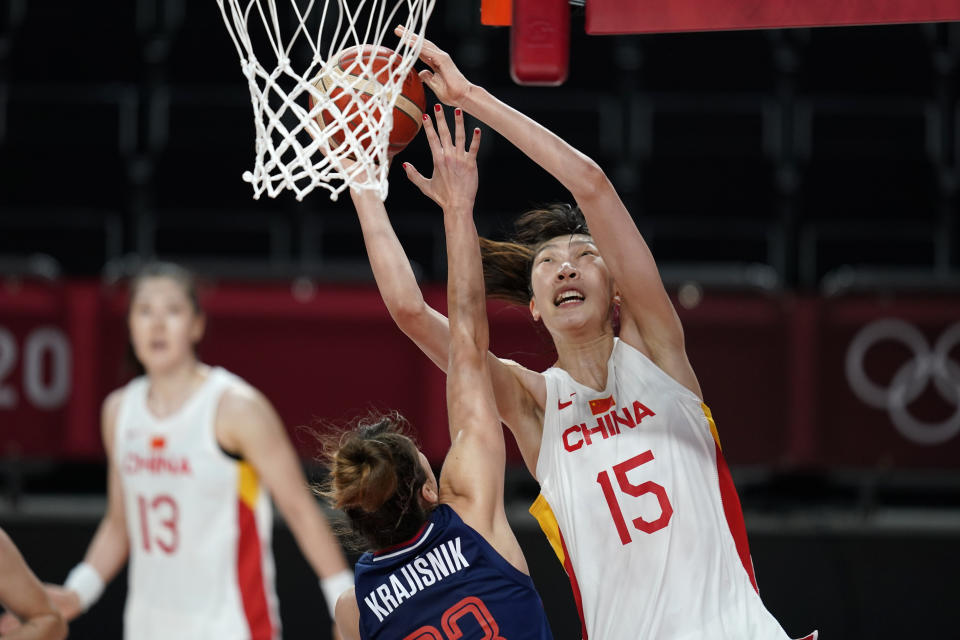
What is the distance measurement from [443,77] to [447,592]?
1.24 metres

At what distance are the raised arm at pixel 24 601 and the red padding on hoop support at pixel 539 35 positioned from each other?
1.96 meters

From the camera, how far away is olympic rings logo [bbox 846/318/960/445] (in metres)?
6.02

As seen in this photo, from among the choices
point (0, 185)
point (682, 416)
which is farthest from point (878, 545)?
point (0, 185)

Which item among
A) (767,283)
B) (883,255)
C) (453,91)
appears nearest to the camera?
(453,91)

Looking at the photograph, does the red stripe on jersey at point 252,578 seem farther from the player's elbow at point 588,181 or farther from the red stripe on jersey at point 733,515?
the player's elbow at point 588,181

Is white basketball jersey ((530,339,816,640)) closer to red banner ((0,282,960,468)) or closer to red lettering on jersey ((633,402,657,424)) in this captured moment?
red lettering on jersey ((633,402,657,424))

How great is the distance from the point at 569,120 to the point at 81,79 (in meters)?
3.31

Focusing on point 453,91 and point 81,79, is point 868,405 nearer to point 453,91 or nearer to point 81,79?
point 453,91

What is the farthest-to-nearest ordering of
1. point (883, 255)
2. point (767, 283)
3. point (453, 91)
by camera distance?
point (883, 255) → point (767, 283) → point (453, 91)

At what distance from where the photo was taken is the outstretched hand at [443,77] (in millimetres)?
3007

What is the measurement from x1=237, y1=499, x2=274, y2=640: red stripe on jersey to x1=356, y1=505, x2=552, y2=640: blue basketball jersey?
1.98 meters

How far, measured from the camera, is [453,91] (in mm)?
3010

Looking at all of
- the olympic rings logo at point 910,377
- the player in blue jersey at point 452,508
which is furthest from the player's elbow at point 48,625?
the olympic rings logo at point 910,377

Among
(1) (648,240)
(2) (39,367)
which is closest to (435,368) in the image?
(2) (39,367)
